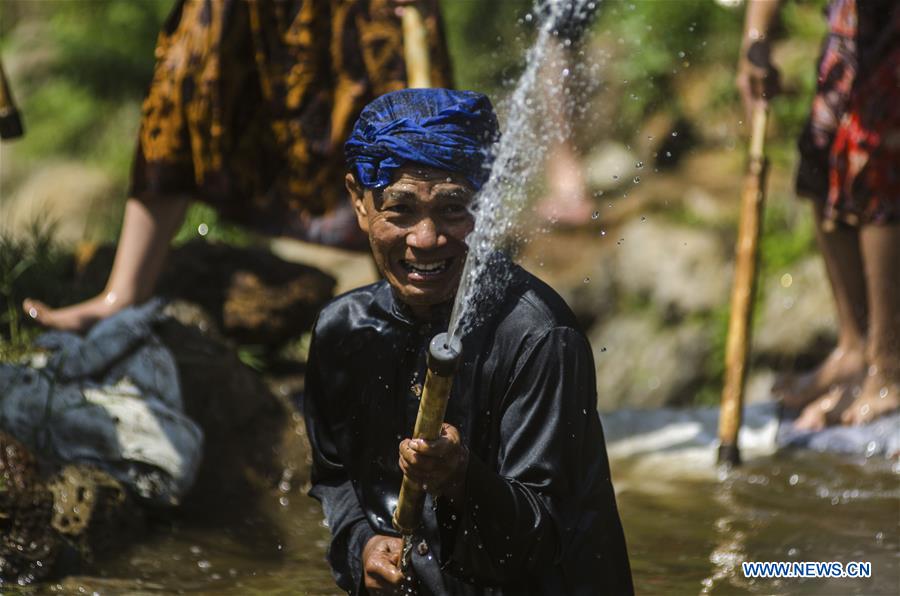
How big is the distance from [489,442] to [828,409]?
9.47ft

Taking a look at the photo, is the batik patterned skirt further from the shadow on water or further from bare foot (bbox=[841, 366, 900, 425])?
bare foot (bbox=[841, 366, 900, 425])

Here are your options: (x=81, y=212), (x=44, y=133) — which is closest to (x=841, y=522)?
(x=81, y=212)

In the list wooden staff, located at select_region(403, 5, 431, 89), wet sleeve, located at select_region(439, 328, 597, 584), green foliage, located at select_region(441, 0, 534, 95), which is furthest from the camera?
green foliage, located at select_region(441, 0, 534, 95)

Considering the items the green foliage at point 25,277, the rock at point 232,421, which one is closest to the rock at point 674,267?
the rock at point 232,421

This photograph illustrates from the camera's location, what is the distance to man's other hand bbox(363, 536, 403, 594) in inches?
115

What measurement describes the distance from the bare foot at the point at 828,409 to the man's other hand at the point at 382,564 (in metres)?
2.88

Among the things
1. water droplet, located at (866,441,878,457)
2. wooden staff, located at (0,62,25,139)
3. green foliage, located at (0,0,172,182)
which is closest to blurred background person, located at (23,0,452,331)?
wooden staff, located at (0,62,25,139)

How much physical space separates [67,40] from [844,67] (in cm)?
635

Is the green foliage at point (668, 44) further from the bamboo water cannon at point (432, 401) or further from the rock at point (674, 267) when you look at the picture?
the bamboo water cannon at point (432, 401)

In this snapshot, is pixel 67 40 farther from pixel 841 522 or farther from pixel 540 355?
pixel 540 355

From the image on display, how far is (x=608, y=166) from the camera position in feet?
28.7

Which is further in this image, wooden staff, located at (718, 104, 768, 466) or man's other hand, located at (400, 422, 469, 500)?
wooden staff, located at (718, 104, 768, 466)

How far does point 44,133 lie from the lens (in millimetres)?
9820

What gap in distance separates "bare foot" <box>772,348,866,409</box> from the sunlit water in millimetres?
319
